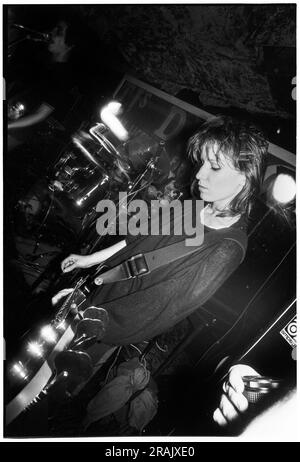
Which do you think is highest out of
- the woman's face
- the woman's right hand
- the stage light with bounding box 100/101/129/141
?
the stage light with bounding box 100/101/129/141

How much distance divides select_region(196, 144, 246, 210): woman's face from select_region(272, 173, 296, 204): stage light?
0.85 feet

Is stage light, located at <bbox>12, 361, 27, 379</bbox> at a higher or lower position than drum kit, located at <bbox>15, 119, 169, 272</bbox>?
lower

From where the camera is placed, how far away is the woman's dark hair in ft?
4.81

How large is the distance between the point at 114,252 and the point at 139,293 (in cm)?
34

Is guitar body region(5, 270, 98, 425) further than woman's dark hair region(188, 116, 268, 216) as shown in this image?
Yes

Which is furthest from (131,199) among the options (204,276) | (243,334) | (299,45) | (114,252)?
(299,45)

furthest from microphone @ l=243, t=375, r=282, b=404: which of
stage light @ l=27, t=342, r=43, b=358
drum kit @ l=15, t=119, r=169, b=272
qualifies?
drum kit @ l=15, t=119, r=169, b=272

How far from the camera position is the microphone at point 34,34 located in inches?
77.5

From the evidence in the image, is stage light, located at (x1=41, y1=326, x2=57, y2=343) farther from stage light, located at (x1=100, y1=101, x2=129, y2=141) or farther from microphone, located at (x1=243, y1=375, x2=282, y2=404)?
stage light, located at (x1=100, y1=101, x2=129, y2=141)

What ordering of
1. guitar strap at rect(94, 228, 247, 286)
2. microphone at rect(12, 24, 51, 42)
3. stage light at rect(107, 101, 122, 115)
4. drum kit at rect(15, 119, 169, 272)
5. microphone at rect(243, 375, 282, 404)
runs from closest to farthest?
Answer: microphone at rect(243, 375, 282, 404)
guitar strap at rect(94, 228, 247, 286)
microphone at rect(12, 24, 51, 42)
drum kit at rect(15, 119, 169, 272)
stage light at rect(107, 101, 122, 115)

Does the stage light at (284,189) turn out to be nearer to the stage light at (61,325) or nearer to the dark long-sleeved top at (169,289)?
the dark long-sleeved top at (169,289)

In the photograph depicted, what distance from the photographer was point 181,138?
7.64ft

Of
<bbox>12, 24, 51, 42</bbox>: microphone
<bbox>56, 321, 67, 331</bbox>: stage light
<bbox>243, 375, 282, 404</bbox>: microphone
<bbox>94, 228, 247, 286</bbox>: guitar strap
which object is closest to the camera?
<bbox>243, 375, 282, 404</bbox>: microphone

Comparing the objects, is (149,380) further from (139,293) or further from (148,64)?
(148,64)
